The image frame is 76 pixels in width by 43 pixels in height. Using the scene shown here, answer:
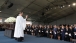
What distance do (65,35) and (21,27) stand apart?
3128 mm

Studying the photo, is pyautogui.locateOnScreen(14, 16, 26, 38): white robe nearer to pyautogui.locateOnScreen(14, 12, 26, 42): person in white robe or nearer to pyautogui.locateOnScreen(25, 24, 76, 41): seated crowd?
pyautogui.locateOnScreen(14, 12, 26, 42): person in white robe

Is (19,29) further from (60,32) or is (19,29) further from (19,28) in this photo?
(60,32)

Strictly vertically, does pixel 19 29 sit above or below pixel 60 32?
above

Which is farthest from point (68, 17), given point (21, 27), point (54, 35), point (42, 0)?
point (21, 27)

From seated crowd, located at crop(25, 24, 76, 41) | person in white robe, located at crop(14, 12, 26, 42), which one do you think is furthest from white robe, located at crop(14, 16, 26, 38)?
seated crowd, located at crop(25, 24, 76, 41)

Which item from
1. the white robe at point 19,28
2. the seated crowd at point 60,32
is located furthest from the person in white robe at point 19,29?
the seated crowd at point 60,32

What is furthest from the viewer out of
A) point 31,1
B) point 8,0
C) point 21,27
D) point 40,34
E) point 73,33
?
point 31,1

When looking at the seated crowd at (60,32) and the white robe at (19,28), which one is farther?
the seated crowd at (60,32)

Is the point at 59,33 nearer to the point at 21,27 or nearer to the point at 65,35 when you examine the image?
the point at 65,35

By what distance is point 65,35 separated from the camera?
652 cm

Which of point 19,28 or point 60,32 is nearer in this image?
point 19,28

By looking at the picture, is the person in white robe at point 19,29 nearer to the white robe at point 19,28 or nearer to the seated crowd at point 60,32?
the white robe at point 19,28

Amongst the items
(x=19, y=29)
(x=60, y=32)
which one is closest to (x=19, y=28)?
(x=19, y=29)

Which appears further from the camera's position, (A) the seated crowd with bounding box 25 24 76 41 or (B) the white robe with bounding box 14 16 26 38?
(A) the seated crowd with bounding box 25 24 76 41
